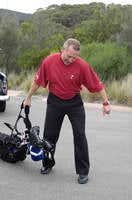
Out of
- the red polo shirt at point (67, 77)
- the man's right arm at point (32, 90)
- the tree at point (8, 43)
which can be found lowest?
the tree at point (8, 43)

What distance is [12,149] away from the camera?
20.6 ft

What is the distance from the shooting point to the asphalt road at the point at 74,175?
5.17 m

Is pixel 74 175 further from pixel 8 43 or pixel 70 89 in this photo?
pixel 8 43

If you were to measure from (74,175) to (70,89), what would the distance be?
117cm

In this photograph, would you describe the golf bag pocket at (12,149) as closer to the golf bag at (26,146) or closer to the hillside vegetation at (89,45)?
the golf bag at (26,146)

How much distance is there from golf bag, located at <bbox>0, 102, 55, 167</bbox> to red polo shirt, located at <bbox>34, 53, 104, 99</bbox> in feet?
1.84

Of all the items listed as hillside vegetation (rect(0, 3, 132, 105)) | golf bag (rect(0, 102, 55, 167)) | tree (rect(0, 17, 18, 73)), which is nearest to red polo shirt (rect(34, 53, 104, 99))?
golf bag (rect(0, 102, 55, 167))

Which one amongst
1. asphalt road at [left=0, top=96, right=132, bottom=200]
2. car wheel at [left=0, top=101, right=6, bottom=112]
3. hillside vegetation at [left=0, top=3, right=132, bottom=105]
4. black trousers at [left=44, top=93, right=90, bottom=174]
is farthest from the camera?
hillside vegetation at [left=0, top=3, right=132, bottom=105]

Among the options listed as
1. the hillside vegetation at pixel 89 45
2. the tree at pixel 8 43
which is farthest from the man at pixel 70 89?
the tree at pixel 8 43

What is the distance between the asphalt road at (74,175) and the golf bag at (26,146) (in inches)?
5.6

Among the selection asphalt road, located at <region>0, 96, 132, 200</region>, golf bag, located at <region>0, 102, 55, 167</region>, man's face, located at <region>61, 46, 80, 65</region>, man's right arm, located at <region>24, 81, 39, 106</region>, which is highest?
man's face, located at <region>61, 46, 80, 65</region>

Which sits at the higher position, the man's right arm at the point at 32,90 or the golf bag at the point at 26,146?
the man's right arm at the point at 32,90

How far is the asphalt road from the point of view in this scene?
5172 mm

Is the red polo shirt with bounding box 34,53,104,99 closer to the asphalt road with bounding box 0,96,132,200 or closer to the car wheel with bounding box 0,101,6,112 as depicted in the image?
the asphalt road with bounding box 0,96,132,200
